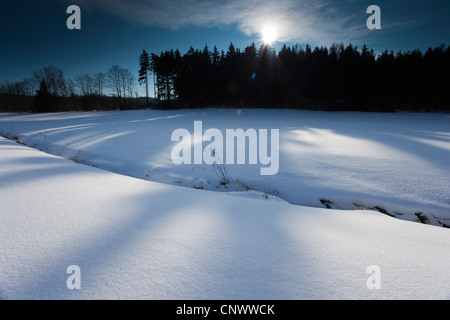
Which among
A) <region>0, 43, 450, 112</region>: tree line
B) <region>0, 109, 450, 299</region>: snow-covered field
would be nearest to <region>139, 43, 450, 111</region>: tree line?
<region>0, 43, 450, 112</region>: tree line

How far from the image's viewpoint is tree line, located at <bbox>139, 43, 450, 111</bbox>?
23375 mm

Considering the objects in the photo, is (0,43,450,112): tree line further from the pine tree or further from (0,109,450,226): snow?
(0,109,450,226): snow

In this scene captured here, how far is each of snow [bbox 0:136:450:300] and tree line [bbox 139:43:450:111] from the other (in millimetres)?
28489

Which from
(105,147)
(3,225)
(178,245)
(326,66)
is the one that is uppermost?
(326,66)

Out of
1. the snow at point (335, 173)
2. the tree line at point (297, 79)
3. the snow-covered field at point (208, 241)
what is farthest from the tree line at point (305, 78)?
the snow-covered field at point (208, 241)

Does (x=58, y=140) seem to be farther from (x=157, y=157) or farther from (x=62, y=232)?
(x=62, y=232)

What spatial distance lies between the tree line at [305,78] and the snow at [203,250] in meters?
28.5

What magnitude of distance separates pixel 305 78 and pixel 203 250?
3122 cm

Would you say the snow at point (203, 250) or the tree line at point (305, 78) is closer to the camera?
the snow at point (203, 250)

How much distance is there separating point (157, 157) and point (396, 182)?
5.35 metres

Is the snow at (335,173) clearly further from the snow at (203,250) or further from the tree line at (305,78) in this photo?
the tree line at (305,78)

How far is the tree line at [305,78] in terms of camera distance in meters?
23.4
